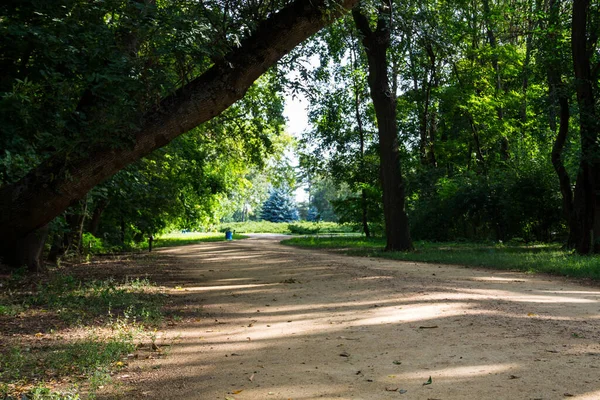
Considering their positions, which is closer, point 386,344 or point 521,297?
point 386,344

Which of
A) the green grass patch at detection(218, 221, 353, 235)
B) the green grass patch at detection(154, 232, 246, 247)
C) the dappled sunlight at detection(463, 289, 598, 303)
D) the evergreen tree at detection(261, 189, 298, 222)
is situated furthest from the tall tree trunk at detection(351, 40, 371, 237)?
the evergreen tree at detection(261, 189, 298, 222)

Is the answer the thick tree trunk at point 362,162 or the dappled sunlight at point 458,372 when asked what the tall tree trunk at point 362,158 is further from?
the dappled sunlight at point 458,372

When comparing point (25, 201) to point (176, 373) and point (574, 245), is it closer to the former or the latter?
point (176, 373)

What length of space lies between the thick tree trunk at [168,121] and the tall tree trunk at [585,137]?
11.5 m

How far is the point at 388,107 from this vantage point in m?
20.2

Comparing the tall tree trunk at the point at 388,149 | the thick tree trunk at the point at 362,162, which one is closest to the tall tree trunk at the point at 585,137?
the tall tree trunk at the point at 388,149

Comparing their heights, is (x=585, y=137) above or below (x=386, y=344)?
above

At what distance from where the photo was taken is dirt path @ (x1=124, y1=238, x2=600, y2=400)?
4.32 meters

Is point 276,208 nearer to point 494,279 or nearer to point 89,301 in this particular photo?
point 494,279

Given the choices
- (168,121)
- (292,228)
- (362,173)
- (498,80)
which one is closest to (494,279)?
(168,121)

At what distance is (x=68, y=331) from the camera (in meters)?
7.11

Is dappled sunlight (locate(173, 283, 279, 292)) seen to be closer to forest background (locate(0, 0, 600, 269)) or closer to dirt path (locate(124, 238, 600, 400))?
dirt path (locate(124, 238, 600, 400))

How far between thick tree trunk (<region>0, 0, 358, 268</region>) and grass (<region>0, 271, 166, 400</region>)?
58.5 inches

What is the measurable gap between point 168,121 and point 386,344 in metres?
4.10
